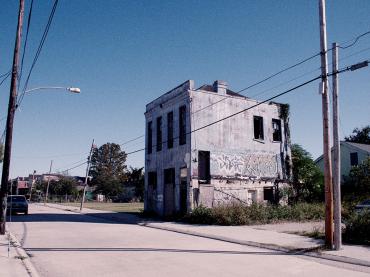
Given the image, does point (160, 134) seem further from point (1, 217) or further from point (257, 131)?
point (1, 217)

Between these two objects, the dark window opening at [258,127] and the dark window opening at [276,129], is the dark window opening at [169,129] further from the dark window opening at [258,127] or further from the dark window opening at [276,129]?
the dark window opening at [276,129]

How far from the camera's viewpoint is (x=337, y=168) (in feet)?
37.6

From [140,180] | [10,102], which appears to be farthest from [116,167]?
[10,102]

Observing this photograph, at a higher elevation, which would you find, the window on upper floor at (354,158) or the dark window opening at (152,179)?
the window on upper floor at (354,158)

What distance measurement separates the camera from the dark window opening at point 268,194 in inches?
1019

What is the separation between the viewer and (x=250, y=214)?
66.4ft

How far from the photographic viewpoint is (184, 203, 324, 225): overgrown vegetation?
19.6 metres

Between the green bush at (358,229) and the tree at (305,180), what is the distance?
13.6 metres

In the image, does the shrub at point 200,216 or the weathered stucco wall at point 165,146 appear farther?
the weathered stucco wall at point 165,146

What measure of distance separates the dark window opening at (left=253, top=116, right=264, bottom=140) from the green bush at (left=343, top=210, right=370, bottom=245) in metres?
13.7

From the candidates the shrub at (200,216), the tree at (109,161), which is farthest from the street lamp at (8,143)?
the tree at (109,161)

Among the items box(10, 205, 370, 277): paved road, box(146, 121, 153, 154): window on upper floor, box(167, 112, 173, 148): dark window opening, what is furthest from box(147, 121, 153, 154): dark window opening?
box(10, 205, 370, 277): paved road

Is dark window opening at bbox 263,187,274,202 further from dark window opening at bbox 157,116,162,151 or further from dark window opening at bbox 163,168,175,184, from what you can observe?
dark window opening at bbox 157,116,162,151

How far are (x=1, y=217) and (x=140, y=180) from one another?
175 ft
